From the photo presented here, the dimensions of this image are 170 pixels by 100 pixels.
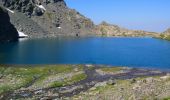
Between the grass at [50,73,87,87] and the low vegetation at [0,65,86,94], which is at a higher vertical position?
the grass at [50,73,87,87]

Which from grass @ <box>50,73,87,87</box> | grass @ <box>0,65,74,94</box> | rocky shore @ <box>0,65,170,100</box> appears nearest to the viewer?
rocky shore @ <box>0,65,170,100</box>

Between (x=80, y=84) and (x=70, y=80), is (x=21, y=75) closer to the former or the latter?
(x=70, y=80)

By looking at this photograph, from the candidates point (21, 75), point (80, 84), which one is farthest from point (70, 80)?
point (21, 75)

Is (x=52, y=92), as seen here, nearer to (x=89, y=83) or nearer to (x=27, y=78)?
(x=89, y=83)

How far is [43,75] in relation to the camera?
340 feet

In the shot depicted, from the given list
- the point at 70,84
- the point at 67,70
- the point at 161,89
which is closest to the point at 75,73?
the point at 67,70

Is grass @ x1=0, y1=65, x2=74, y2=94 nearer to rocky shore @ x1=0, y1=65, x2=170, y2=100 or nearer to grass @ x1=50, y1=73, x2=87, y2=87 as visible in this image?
rocky shore @ x1=0, y1=65, x2=170, y2=100

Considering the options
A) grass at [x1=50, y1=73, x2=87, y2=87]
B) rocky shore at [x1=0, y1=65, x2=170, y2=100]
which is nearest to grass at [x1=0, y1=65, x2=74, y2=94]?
rocky shore at [x1=0, y1=65, x2=170, y2=100]

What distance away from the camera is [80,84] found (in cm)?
8806

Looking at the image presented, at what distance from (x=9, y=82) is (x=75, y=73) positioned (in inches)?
746

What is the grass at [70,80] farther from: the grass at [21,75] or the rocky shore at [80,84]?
the grass at [21,75]

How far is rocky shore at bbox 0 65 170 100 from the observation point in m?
68.2

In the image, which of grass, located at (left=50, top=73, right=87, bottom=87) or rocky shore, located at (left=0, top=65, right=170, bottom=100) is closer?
rocky shore, located at (left=0, top=65, right=170, bottom=100)

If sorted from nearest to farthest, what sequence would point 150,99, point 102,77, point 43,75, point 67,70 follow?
point 150,99 → point 102,77 → point 43,75 → point 67,70
